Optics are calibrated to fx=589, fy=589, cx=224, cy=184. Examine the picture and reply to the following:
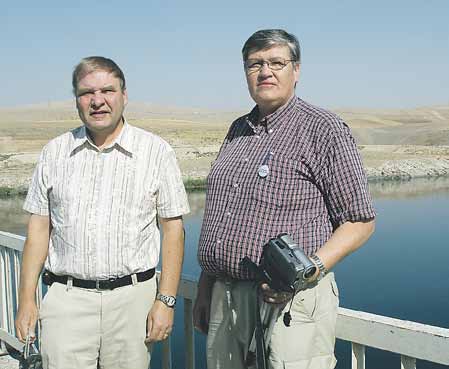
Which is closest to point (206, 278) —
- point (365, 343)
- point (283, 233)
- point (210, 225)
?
point (210, 225)

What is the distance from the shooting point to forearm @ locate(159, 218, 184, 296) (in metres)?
2.33

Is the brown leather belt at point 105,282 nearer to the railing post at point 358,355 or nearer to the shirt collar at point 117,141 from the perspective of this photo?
the shirt collar at point 117,141

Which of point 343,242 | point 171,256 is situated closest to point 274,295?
point 343,242

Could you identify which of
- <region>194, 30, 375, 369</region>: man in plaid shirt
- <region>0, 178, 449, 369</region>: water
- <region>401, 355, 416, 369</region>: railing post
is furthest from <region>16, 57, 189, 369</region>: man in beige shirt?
<region>0, 178, 449, 369</region>: water

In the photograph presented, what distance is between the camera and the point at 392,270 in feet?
34.9

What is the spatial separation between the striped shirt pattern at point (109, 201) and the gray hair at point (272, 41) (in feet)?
1.79

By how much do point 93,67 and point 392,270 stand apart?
930cm

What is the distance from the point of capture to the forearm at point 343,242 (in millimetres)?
1898

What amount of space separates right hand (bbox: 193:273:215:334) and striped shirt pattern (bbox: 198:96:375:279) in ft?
0.37

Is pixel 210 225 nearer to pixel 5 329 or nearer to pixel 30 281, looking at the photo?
pixel 30 281

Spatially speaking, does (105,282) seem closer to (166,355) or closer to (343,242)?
(166,355)

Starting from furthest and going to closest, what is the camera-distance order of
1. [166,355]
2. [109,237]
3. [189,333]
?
[166,355], [189,333], [109,237]

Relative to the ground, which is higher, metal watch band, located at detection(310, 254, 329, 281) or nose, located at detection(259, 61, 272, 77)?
nose, located at detection(259, 61, 272, 77)

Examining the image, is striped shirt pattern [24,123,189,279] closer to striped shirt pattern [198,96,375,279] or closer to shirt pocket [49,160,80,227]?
shirt pocket [49,160,80,227]
